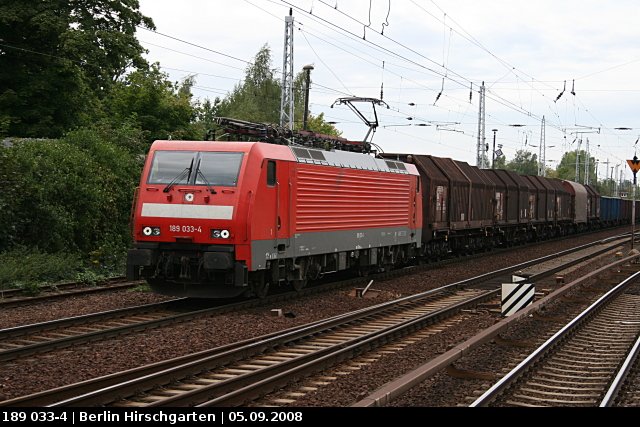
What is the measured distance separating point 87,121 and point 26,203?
15.0m

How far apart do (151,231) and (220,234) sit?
1.31 m

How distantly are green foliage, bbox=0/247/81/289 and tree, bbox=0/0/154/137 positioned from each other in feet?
43.4

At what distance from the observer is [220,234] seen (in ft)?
44.9

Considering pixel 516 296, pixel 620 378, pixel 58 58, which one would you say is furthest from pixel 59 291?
pixel 58 58

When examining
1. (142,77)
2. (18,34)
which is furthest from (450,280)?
(142,77)

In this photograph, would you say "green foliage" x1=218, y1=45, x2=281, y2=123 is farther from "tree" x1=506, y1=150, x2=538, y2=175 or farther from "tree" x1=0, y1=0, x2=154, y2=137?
"tree" x1=506, y1=150, x2=538, y2=175

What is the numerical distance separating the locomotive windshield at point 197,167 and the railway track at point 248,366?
124 inches

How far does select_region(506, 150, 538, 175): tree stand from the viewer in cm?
16075

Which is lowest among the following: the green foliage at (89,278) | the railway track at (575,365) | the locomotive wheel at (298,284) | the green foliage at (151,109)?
the railway track at (575,365)

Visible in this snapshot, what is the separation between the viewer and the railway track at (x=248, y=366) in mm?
7777

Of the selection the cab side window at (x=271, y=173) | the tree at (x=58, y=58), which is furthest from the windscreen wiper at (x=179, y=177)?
the tree at (x=58, y=58)

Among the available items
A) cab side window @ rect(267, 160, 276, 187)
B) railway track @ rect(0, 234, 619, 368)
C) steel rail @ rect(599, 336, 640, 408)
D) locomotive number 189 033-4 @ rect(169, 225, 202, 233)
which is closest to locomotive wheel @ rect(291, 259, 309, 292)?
railway track @ rect(0, 234, 619, 368)

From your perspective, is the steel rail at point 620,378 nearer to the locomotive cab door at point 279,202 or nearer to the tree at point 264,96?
the locomotive cab door at point 279,202

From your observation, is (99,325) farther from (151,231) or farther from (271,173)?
(271,173)
